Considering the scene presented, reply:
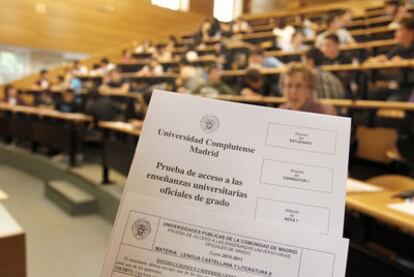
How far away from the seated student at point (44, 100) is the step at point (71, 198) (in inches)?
106

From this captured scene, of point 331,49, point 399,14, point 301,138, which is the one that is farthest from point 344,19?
point 301,138

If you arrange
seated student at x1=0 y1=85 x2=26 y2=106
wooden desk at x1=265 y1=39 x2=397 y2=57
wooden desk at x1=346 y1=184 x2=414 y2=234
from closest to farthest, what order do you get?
1. wooden desk at x1=346 y1=184 x2=414 y2=234
2. wooden desk at x1=265 y1=39 x2=397 y2=57
3. seated student at x1=0 y1=85 x2=26 y2=106

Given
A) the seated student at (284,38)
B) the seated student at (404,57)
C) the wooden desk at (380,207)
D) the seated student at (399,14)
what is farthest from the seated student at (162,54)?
the wooden desk at (380,207)

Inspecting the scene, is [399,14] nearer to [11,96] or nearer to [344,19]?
[344,19]

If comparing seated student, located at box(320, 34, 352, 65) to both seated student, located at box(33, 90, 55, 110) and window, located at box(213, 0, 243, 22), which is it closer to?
window, located at box(213, 0, 243, 22)

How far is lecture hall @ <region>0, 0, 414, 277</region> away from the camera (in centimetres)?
91

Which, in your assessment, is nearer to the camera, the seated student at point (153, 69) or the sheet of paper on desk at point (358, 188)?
the sheet of paper on desk at point (358, 188)

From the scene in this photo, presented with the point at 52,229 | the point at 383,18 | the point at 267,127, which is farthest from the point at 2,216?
the point at 383,18

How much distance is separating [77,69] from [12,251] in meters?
7.60

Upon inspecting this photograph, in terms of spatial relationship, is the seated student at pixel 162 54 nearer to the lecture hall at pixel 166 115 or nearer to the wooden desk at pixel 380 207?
the lecture hall at pixel 166 115

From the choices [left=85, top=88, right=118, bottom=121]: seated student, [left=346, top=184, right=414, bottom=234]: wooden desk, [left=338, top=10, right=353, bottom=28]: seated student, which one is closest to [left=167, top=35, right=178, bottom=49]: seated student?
[left=338, top=10, right=353, bottom=28]: seated student

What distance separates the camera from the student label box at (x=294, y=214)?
0.51 metres

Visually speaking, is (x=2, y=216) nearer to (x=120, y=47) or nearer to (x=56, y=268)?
(x=56, y=268)

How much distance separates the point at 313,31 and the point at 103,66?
422 centimetres
